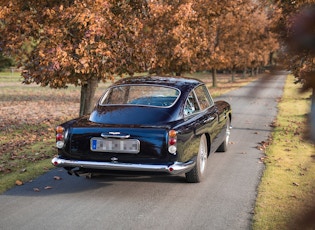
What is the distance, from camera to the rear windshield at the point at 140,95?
602 cm

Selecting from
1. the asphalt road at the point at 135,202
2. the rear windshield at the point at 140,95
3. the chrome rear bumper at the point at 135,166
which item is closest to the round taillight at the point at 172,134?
the chrome rear bumper at the point at 135,166

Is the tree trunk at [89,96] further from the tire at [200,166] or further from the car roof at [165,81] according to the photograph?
the tire at [200,166]

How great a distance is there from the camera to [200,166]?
5.60 metres

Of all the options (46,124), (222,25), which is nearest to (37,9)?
(46,124)

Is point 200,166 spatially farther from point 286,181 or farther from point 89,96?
point 89,96

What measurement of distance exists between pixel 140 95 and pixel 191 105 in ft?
2.94

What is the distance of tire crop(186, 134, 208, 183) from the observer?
5.39 meters

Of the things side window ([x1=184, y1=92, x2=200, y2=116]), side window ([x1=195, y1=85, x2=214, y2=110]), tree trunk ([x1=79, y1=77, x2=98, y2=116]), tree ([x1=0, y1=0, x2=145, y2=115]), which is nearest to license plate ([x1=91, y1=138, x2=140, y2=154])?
side window ([x1=184, y1=92, x2=200, y2=116])

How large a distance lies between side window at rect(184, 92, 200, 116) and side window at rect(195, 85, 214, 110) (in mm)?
190

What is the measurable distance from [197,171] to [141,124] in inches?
42.4

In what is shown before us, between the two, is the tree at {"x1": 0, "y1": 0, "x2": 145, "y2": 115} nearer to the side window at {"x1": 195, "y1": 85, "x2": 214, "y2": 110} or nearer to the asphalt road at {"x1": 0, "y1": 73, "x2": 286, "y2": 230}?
the side window at {"x1": 195, "y1": 85, "x2": 214, "y2": 110}

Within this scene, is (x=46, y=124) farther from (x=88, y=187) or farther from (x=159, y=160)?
(x=159, y=160)

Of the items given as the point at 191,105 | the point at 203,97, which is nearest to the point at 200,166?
the point at 191,105

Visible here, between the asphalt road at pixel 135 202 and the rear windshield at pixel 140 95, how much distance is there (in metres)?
1.16
